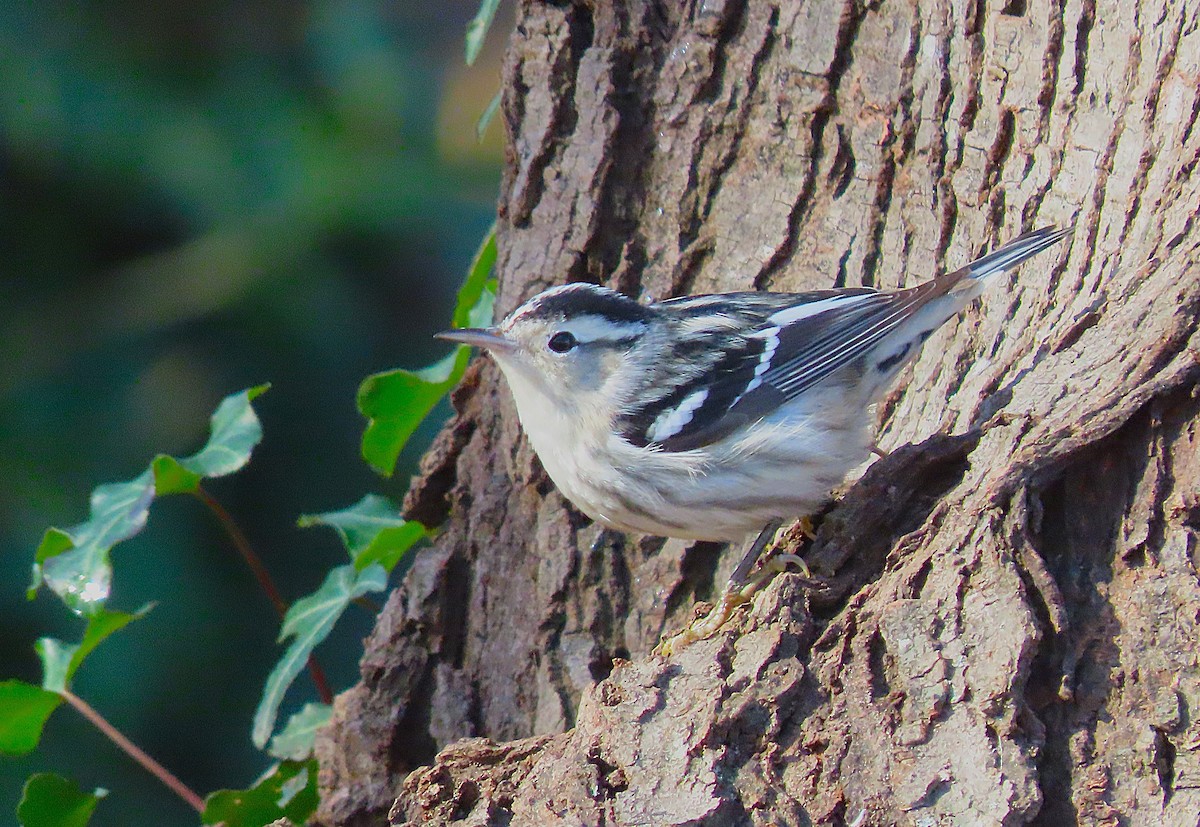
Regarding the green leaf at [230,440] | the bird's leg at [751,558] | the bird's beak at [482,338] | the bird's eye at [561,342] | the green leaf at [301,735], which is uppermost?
the bird's eye at [561,342]

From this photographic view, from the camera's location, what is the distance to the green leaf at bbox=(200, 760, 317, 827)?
3.04 m

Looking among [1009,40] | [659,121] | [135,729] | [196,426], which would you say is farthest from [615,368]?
[135,729]

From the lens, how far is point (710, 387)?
2.93 metres

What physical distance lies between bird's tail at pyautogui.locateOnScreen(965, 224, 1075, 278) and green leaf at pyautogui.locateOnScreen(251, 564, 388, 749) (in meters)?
1.61

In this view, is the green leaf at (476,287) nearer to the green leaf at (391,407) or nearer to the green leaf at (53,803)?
the green leaf at (391,407)

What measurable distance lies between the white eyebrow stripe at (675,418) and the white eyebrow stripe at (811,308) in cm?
24

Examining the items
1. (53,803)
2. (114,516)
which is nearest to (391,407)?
(114,516)

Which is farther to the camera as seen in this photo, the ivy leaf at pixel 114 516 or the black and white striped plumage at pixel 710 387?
the ivy leaf at pixel 114 516

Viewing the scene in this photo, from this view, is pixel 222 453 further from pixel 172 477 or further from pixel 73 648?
pixel 73 648

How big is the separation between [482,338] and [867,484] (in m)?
0.96

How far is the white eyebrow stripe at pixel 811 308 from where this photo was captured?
2824mm

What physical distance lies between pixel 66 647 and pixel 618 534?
1400 millimetres

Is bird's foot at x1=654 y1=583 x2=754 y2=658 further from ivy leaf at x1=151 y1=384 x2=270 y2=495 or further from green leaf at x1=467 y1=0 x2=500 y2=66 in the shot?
green leaf at x1=467 y1=0 x2=500 y2=66

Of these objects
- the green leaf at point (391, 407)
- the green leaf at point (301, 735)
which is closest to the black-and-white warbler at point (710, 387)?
the green leaf at point (391, 407)
